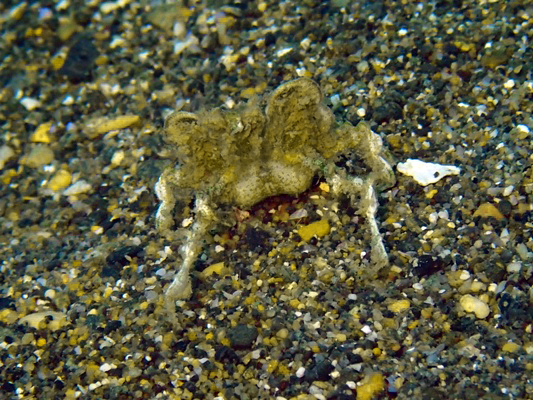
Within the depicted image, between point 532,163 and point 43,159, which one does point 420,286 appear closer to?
point 532,163

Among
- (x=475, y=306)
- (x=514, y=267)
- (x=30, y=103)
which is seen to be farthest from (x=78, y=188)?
(x=514, y=267)

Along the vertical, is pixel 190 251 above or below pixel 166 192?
below

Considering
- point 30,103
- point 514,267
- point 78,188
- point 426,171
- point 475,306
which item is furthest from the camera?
point 30,103

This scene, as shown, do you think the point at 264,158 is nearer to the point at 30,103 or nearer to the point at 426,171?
the point at 426,171

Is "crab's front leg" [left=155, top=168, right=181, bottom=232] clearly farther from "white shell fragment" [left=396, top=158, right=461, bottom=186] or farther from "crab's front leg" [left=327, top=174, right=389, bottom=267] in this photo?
"white shell fragment" [left=396, top=158, right=461, bottom=186]

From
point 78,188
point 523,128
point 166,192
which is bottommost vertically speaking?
point 78,188

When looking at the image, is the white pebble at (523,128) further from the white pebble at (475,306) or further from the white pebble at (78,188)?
the white pebble at (78,188)

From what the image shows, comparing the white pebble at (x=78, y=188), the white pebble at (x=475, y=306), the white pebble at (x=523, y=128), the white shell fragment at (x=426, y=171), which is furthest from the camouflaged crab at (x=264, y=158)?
the white pebble at (x=78, y=188)

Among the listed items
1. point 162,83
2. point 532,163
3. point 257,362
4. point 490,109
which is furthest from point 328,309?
point 162,83

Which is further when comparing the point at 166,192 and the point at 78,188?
the point at 78,188
